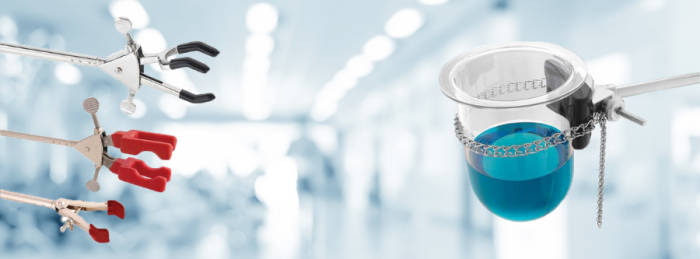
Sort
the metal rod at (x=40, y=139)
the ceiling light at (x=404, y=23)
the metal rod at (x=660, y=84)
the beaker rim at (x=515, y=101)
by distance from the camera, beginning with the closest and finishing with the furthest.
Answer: the beaker rim at (x=515, y=101), the metal rod at (x=660, y=84), the metal rod at (x=40, y=139), the ceiling light at (x=404, y=23)

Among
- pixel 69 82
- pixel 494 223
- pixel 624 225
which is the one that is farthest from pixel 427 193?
pixel 69 82

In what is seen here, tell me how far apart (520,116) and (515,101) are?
0.42ft

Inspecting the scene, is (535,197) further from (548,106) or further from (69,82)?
(69,82)

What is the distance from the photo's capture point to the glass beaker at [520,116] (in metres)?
0.95

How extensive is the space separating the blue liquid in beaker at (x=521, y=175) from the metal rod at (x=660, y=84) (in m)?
0.12

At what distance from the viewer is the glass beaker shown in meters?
0.95

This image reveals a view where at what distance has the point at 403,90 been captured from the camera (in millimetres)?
1809

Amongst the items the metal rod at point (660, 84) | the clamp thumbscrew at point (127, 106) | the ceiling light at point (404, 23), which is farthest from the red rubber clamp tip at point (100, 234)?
the metal rod at point (660, 84)

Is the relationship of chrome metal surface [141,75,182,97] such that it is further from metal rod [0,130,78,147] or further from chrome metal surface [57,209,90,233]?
chrome metal surface [57,209,90,233]

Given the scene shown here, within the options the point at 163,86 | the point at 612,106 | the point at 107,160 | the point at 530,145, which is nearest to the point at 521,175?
the point at 530,145

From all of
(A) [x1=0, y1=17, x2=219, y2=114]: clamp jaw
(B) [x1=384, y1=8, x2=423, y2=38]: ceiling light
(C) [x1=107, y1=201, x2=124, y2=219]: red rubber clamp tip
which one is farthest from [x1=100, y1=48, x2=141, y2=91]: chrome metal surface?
(B) [x1=384, y1=8, x2=423, y2=38]: ceiling light

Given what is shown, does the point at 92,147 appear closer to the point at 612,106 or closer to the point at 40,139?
the point at 40,139

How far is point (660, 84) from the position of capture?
0.97m

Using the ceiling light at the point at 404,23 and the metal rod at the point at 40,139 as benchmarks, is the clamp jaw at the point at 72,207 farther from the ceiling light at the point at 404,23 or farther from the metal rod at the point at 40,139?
the ceiling light at the point at 404,23
